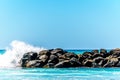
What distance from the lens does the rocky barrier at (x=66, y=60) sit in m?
48.5

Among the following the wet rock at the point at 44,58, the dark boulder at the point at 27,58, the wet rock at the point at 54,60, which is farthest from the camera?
the dark boulder at the point at 27,58

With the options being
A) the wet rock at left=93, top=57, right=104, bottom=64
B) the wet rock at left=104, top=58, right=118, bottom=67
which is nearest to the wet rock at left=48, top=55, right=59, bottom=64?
the wet rock at left=93, top=57, right=104, bottom=64

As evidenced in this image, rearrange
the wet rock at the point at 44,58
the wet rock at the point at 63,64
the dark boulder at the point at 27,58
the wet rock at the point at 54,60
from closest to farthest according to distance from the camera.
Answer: the wet rock at the point at 63,64, the wet rock at the point at 54,60, the wet rock at the point at 44,58, the dark boulder at the point at 27,58

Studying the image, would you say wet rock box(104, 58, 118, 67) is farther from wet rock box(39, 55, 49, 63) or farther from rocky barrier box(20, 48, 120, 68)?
wet rock box(39, 55, 49, 63)

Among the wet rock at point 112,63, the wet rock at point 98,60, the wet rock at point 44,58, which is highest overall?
the wet rock at point 44,58

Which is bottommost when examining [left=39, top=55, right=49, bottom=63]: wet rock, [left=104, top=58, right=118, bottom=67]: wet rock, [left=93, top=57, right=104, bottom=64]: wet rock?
[left=104, top=58, right=118, bottom=67]: wet rock

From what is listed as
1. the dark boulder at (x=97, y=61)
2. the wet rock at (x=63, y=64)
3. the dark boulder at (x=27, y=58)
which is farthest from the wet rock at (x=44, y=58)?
the dark boulder at (x=97, y=61)

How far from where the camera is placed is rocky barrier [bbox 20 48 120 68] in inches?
1908

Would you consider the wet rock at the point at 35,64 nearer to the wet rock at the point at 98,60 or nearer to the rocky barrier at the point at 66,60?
the rocky barrier at the point at 66,60

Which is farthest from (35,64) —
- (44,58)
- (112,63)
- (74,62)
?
(112,63)

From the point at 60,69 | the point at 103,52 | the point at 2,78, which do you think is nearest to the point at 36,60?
the point at 60,69

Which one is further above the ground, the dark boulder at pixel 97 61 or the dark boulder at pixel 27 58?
the dark boulder at pixel 27 58

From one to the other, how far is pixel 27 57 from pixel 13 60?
5397 millimetres

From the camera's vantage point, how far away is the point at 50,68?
47438 millimetres
